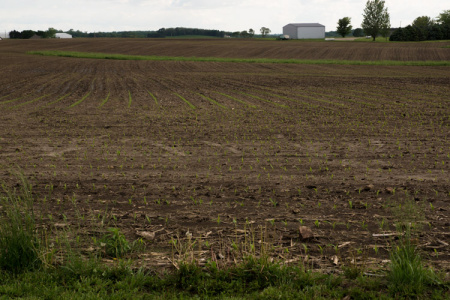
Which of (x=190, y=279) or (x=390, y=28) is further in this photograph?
(x=390, y=28)

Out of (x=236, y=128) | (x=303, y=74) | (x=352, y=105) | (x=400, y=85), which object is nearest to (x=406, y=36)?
(x=303, y=74)

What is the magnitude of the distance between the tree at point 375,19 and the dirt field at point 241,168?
314ft

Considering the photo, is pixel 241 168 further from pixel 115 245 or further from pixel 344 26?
pixel 344 26

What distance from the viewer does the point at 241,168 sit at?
928cm

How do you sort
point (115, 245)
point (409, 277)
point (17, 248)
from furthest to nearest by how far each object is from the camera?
point (115, 245), point (17, 248), point (409, 277)

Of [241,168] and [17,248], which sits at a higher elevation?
[17,248]

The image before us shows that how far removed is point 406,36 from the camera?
278ft

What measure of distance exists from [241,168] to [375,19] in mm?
112629

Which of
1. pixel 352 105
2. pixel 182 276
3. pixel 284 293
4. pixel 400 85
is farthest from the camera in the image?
pixel 400 85

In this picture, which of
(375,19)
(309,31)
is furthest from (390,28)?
(309,31)

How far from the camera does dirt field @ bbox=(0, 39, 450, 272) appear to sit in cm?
609

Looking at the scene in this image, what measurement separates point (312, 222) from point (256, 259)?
1624 mm

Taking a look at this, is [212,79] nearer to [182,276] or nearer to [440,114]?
[440,114]

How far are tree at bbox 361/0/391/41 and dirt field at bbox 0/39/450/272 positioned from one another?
Result: 9570 centimetres
